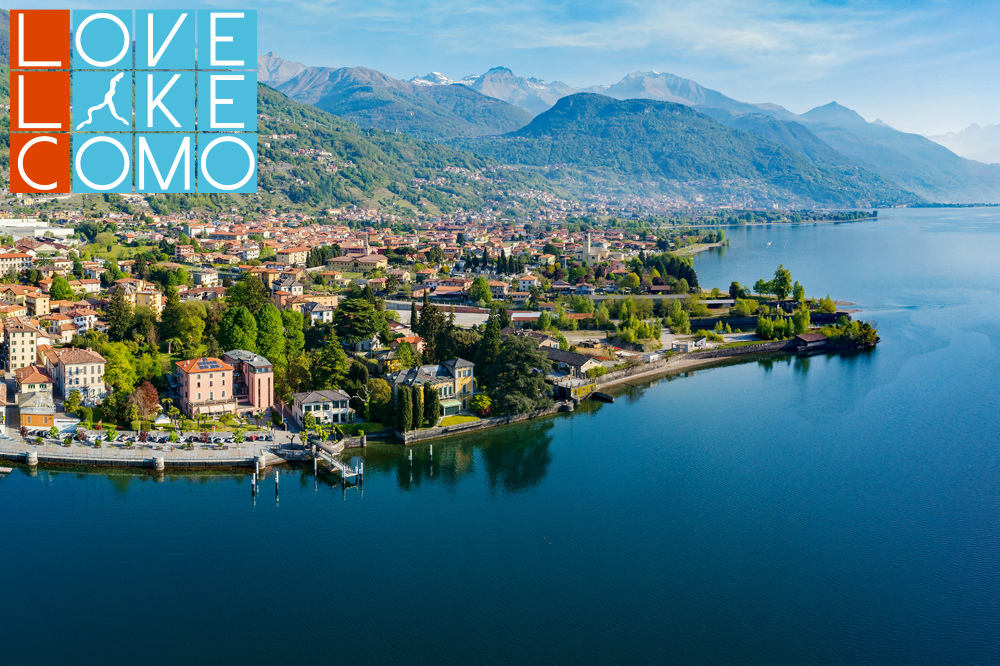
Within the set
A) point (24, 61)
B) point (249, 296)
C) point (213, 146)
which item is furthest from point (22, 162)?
point (249, 296)

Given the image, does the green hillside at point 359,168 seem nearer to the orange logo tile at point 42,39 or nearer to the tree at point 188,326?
the tree at point 188,326

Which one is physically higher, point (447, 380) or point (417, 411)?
point (447, 380)

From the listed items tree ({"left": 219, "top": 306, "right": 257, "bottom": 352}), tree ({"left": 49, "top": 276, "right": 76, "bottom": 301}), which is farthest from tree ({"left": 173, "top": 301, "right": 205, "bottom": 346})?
tree ({"left": 49, "top": 276, "right": 76, "bottom": 301})

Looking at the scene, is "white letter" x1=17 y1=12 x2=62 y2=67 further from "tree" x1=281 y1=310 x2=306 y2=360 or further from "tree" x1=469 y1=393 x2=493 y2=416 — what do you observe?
"tree" x1=469 y1=393 x2=493 y2=416

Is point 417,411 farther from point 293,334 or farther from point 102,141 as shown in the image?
point 102,141

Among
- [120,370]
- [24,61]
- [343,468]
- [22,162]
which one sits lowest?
[343,468]

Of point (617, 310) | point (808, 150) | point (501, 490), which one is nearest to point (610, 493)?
point (501, 490)

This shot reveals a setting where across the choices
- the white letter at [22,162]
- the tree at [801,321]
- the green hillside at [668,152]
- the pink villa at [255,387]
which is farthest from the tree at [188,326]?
the green hillside at [668,152]
